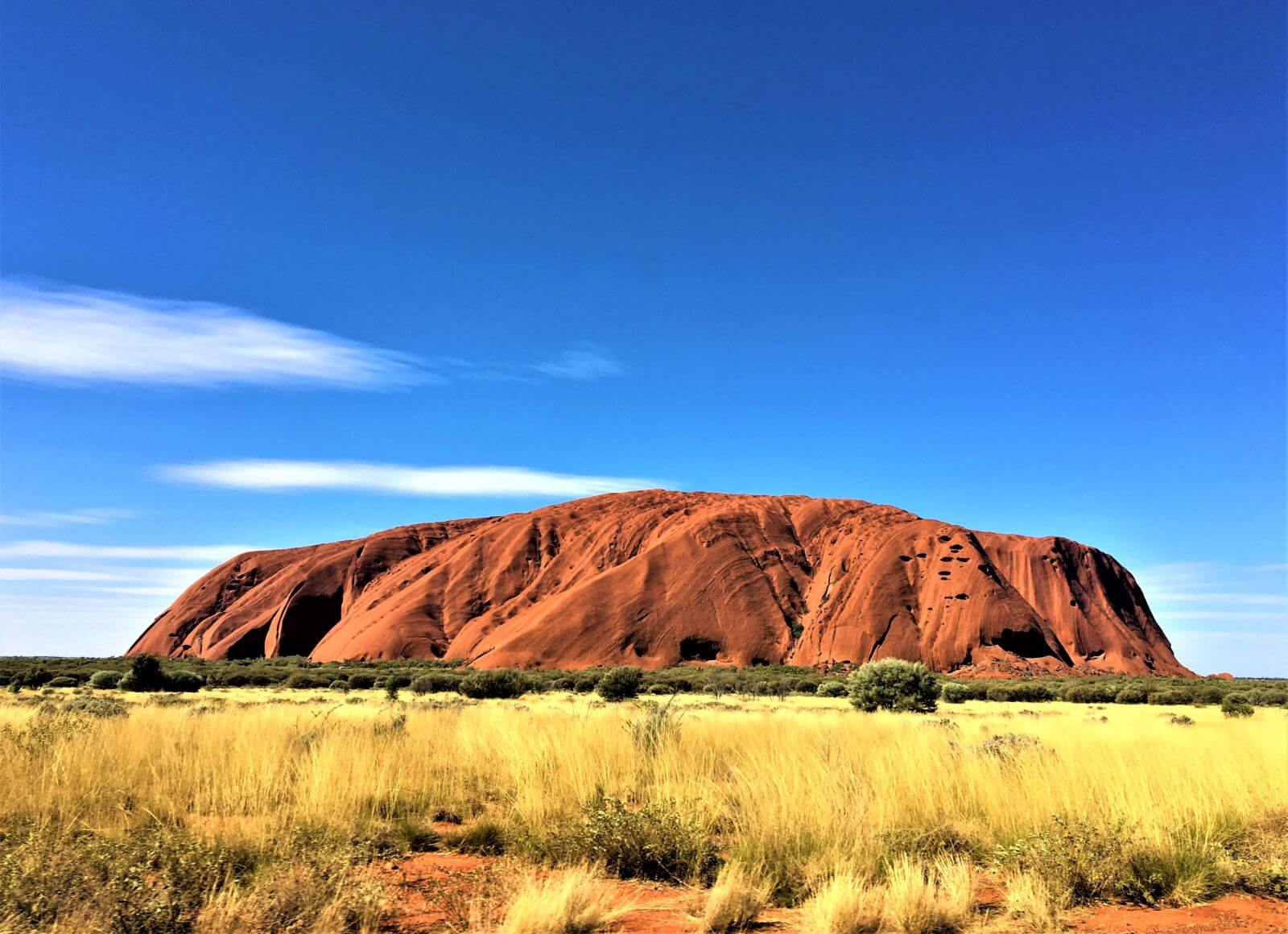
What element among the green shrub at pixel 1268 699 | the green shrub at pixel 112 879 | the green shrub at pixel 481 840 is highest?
the green shrub at pixel 112 879

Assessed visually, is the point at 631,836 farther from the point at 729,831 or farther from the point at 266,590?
the point at 266,590

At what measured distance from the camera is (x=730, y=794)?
7.28 metres

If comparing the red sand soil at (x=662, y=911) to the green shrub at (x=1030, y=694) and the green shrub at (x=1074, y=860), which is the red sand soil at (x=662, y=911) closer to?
the green shrub at (x=1074, y=860)

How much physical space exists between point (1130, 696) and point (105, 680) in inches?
2051

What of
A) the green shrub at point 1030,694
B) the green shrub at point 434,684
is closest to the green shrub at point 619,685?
the green shrub at point 434,684

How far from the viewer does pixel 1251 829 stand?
7.52 meters

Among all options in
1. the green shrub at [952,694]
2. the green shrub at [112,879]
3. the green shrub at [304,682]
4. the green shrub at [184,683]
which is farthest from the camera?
the green shrub at [304,682]

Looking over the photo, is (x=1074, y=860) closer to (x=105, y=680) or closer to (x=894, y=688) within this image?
(x=894, y=688)

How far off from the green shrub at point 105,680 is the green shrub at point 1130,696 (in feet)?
162

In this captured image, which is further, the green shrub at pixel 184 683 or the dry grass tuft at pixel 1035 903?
the green shrub at pixel 184 683

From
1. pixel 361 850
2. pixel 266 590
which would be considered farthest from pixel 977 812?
pixel 266 590

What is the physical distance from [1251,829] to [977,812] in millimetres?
2816

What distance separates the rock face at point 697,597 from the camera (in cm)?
7019

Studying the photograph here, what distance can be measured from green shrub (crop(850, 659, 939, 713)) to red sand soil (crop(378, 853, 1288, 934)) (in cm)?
1969
